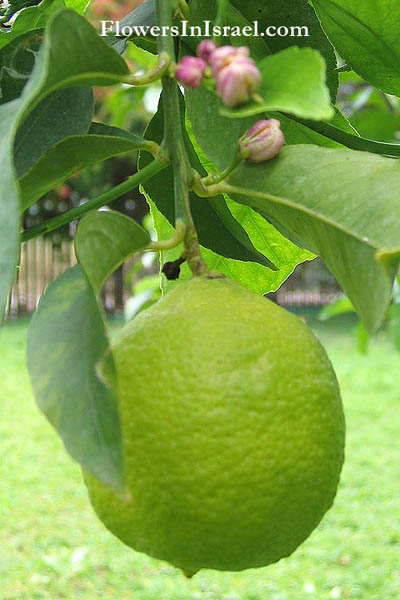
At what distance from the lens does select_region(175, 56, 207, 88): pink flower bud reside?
0.49 metres

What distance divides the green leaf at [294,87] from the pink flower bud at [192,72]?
5 cm

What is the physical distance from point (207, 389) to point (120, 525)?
0.12 m

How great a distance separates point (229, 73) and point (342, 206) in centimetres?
12

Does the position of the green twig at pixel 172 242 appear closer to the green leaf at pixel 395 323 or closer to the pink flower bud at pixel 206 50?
the pink flower bud at pixel 206 50

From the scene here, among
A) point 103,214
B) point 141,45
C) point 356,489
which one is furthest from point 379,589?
point 103,214

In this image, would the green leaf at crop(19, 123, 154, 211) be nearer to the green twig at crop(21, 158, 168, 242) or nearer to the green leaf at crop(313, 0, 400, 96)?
the green twig at crop(21, 158, 168, 242)

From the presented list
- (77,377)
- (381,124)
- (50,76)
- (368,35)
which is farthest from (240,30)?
(381,124)

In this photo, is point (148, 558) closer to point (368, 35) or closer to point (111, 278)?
point (368, 35)

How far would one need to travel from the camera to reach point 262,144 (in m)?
0.54

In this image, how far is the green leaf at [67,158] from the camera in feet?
1.74

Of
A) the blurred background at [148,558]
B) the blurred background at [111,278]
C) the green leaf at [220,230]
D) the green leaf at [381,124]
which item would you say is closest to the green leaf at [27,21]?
the green leaf at [220,230]

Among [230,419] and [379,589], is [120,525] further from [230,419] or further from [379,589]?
[379,589]

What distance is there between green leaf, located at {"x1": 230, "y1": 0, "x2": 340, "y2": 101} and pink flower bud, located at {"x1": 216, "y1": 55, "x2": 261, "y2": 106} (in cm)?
30

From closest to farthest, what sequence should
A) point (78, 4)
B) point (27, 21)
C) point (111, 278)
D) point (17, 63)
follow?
point (17, 63)
point (27, 21)
point (78, 4)
point (111, 278)
